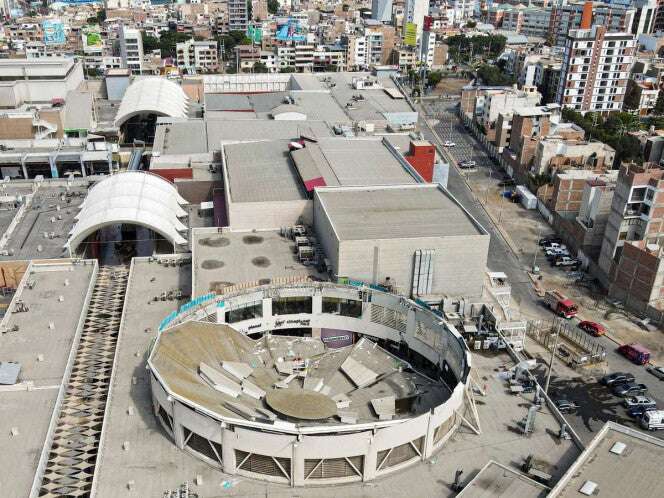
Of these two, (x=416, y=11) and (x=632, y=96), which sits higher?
(x=416, y=11)

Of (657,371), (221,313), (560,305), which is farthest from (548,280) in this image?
(221,313)

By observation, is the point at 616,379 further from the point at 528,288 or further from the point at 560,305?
the point at 528,288

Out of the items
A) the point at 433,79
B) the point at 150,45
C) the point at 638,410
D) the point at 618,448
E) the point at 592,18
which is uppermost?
the point at 592,18

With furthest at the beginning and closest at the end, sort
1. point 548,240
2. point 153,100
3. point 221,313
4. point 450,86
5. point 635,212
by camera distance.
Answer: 1. point 450,86
2. point 153,100
3. point 548,240
4. point 635,212
5. point 221,313

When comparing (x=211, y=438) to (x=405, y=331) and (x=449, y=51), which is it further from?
(x=449, y=51)

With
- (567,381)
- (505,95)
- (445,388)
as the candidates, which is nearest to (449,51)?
(505,95)
